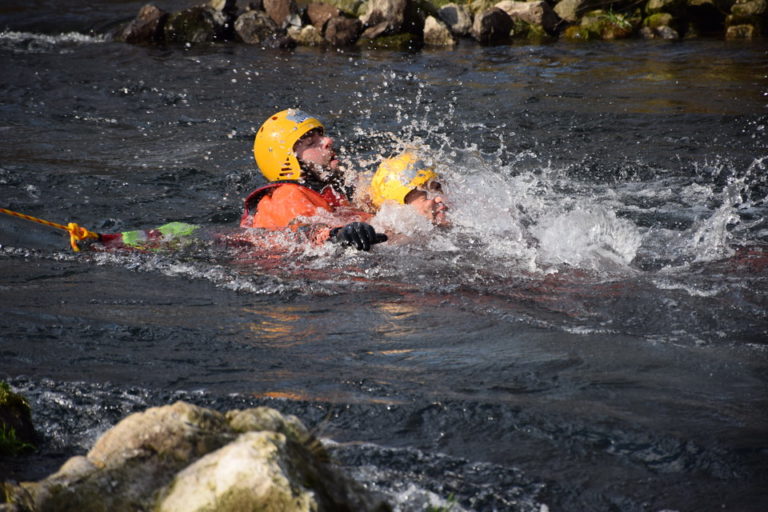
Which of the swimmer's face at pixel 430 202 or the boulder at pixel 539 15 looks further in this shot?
the boulder at pixel 539 15

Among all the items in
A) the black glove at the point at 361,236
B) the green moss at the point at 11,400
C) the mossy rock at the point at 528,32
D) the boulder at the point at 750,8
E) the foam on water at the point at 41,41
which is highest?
the boulder at the point at 750,8

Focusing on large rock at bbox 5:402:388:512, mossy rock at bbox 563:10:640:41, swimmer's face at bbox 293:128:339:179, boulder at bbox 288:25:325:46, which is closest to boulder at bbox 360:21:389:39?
boulder at bbox 288:25:325:46

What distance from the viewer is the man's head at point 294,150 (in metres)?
7.37

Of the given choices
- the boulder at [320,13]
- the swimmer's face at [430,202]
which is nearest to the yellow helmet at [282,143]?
the swimmer's face at [430,202]

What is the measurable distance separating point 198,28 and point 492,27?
21.5 feet

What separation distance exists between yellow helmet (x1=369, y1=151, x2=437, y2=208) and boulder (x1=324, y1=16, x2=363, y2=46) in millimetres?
10914

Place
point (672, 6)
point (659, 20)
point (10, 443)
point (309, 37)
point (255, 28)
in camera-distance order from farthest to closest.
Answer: point (255, 28)
point (309, 37)
point (672, 6)
point (659, 20)
point (10, 443)

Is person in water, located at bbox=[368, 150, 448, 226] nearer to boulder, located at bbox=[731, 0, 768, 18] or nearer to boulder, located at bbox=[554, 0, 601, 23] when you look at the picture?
boulder, located at bbox=[554, 0, 601, 23]

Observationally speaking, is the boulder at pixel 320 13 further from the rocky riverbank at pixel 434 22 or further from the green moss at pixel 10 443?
the green moss at pixel 10 443

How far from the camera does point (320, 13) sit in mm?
18109

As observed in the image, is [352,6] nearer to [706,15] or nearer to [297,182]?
[706,15]

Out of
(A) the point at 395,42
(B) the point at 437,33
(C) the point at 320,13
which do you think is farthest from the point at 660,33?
(C) the point at 320,13

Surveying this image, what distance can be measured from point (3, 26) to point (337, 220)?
1571 cm

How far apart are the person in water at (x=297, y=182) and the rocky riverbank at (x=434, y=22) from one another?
33.8 ft
